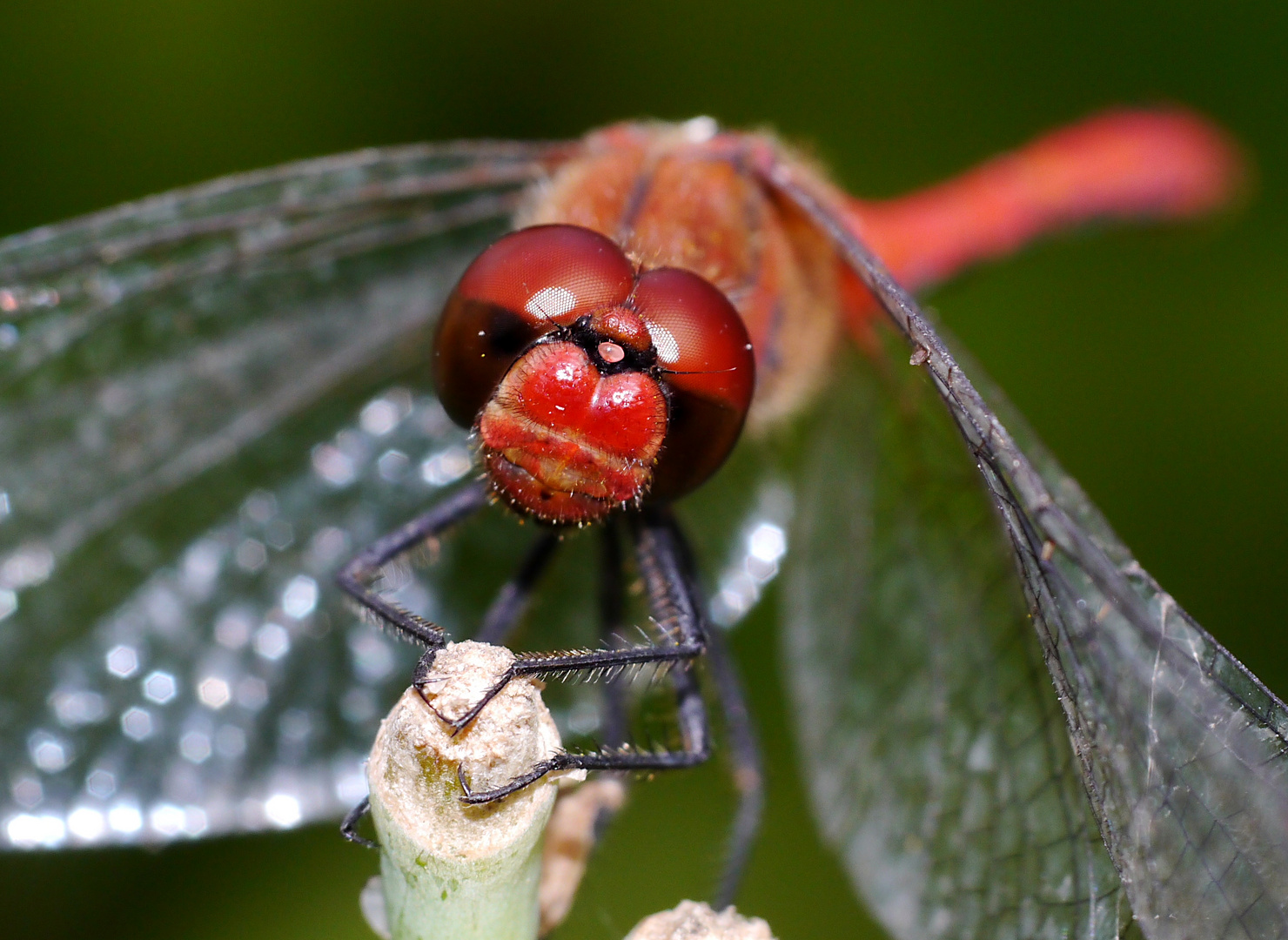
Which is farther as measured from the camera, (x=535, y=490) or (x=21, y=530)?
(x=21, y=530)

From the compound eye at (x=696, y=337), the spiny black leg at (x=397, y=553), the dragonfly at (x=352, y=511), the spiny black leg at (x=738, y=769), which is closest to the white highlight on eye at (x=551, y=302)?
the compound eye at (x=696, y=337)

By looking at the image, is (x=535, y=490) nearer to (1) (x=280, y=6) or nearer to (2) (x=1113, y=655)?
(2) (x=1113, y=655)

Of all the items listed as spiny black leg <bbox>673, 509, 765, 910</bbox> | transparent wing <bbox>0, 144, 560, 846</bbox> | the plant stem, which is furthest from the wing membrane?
the plant stem

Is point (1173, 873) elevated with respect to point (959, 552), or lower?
lower

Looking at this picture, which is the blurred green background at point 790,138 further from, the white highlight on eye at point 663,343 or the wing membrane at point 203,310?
the white highlight on eye at point 663,343

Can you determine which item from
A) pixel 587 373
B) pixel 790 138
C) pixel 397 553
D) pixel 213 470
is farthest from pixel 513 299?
pixel 790 138

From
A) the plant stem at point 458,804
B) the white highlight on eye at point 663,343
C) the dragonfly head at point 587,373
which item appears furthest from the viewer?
the white highlight on eye at point 663,343

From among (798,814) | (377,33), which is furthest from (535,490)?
(377,33)

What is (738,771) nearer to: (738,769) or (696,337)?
(738,769)
